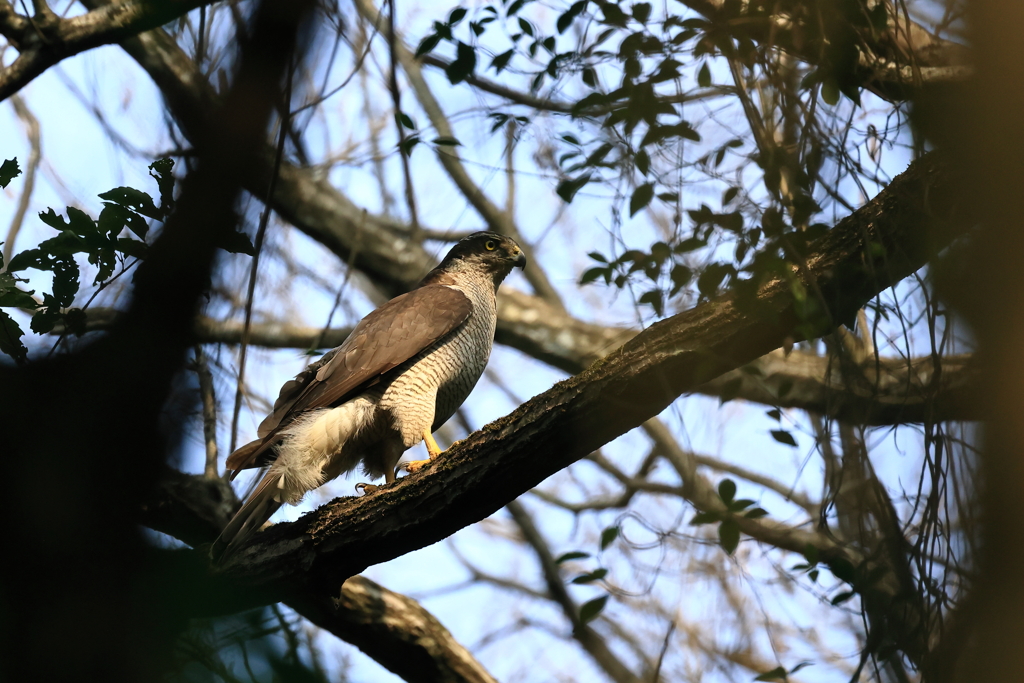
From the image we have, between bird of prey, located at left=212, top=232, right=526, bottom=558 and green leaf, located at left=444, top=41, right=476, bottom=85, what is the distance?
1221 mm

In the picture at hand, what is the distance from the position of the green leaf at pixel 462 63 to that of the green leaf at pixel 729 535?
265 centimetres

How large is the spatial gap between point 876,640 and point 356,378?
2.67 meters

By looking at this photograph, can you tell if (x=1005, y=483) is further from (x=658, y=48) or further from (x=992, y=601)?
(x=658, y=48)

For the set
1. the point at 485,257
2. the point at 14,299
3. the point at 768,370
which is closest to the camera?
the point at 14,299

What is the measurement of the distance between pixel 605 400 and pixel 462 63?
228 centimetres

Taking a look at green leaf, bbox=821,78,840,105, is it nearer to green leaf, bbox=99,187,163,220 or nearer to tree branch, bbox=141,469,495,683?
green leaf, bbox=99,187,163,220

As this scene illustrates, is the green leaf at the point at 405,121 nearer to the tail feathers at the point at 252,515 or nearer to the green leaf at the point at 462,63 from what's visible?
the green leaf at the point at 462,63

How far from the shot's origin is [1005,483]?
3.40ft

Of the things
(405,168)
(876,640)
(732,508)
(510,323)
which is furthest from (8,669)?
(510,323)

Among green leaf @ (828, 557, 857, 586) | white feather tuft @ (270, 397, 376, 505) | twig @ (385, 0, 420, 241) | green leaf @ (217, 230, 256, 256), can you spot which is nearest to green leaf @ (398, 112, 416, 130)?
twig @ (385, 0, 420, 241)

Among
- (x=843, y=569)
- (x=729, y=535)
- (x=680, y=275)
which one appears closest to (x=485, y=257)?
(x=680, y=275)

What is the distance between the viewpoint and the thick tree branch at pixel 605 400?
2.57 m

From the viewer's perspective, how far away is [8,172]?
7.39 feet

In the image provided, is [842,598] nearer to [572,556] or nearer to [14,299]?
[572,556]
